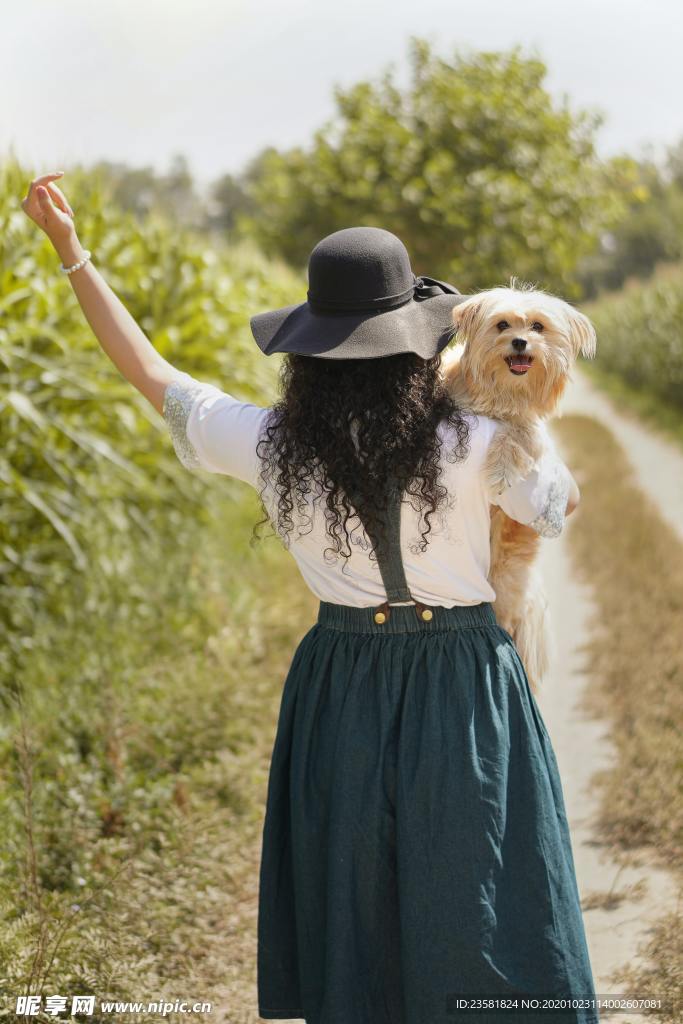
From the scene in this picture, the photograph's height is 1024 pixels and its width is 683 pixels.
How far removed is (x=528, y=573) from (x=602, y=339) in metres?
22.6

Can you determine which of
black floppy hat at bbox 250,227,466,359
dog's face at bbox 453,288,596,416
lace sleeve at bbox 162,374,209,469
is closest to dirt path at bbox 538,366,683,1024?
dog's face at bbox 453,288,596,416

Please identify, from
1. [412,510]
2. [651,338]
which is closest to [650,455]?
[651,338]

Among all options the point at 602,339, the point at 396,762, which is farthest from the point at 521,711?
the point at 602,339

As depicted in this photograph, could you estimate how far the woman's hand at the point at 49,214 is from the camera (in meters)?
2.13

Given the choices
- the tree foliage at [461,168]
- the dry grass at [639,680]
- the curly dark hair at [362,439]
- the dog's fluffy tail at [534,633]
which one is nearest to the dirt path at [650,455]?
the dry grass at [639,680]

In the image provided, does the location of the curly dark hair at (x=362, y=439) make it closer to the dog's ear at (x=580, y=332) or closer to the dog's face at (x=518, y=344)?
the dog's face at (x=518, y=344)

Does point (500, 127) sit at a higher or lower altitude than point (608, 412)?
higher

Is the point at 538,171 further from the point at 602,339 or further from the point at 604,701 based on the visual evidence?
the point at 602,339

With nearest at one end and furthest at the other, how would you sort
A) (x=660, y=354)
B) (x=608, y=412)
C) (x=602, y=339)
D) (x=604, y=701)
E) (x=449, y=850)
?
(x=449, y=850), (x=604, y=701), (x=660, y=354), (x=608, y=412), (x=602, y=339)

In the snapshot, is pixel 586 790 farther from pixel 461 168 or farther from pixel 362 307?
pixel 461 168

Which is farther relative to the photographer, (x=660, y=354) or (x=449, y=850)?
(x=660, y=354)

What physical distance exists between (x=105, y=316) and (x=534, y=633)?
1178 mm

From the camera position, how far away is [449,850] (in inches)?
75.8

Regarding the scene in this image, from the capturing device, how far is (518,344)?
194 centimetres
